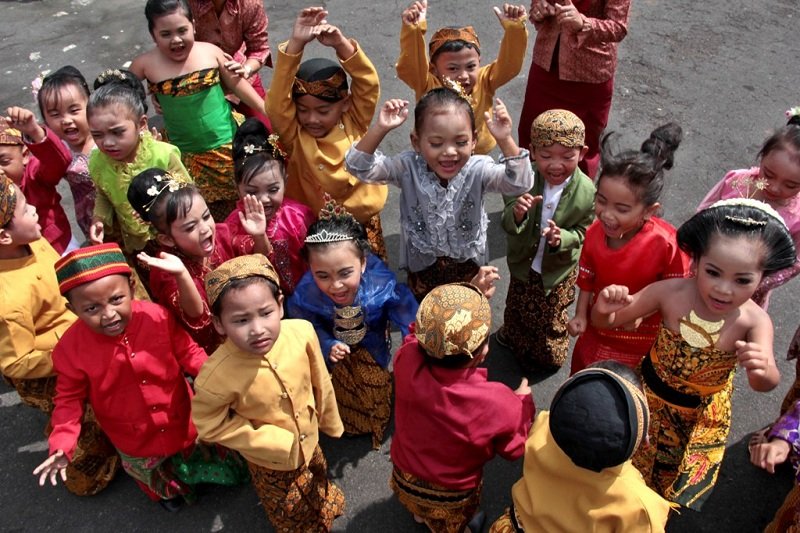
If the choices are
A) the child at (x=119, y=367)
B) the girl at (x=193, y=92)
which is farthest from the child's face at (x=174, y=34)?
the child at (x=119, y=367)

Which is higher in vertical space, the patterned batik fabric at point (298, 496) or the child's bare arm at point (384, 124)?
the child's bare arm at point (384, 124)

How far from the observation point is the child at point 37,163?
11.6ft

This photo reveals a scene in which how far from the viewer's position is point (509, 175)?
3.04 meters

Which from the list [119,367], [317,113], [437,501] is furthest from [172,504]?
[317,113]

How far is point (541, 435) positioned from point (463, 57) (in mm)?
2510

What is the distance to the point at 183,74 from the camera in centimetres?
395

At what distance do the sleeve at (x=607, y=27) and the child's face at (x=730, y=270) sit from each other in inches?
85.3

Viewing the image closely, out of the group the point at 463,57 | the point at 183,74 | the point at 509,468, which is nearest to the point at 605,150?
the point at 463,57

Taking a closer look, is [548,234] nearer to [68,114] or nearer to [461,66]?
[461,66]

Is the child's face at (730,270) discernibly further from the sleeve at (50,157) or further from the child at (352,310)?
the sleeve at (50,157)

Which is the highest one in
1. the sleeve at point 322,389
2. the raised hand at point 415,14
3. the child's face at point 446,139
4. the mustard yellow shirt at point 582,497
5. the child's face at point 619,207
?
the raised hand at point 415,14

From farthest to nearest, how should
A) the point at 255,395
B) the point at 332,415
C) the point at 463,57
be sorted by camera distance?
the point at 463,57
the point at 332,415
the point at 255,395

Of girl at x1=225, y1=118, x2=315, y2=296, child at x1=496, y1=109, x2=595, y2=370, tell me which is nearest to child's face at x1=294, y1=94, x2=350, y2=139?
girl at x1=225, y1=118, x2=315, y2=296

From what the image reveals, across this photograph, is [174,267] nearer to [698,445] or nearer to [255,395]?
[255,395]
